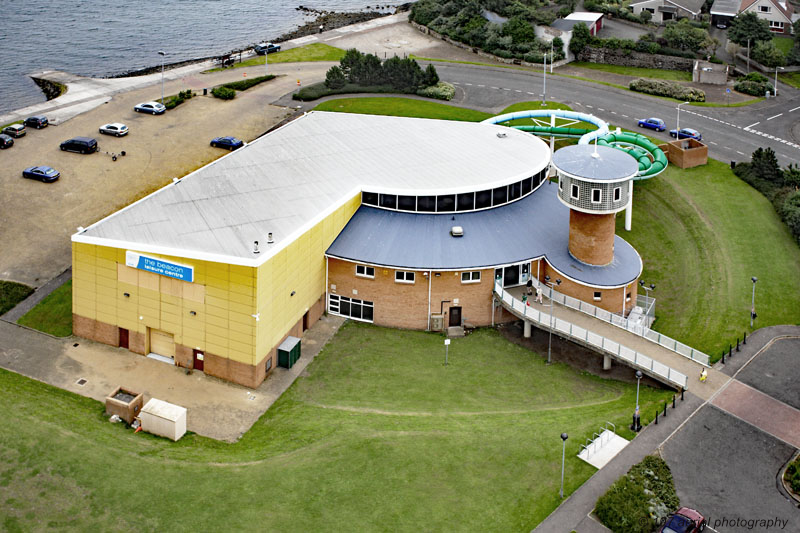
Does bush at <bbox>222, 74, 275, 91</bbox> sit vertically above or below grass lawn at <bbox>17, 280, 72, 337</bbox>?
above

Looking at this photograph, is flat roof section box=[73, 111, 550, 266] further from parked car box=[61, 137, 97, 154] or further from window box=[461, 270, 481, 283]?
parked car box=[61, 137, 97, 154]

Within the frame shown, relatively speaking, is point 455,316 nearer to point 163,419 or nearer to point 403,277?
point 403,277

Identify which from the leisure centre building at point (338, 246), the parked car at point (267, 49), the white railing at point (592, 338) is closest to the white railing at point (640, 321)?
the leisure centre building at point (338, 246)

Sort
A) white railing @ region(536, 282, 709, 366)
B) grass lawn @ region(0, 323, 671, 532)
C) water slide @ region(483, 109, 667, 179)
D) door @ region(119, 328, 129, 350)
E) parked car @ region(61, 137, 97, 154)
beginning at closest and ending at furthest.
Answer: grass lawn @ region(0, 323, 671, 532) < white railing @ region(536, 282, 709, 366) < door @ region(119, 328, 129, 350) < water slide @ region(483, 109, 667, 179) < parked car @ region(61, 137, 97, 154)

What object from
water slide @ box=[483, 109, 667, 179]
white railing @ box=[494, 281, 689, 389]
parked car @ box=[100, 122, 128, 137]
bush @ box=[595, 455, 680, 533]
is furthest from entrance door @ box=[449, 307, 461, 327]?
parked car @ box=[100, 122, 128, 137]


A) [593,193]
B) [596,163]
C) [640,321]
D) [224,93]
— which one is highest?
[224,93]

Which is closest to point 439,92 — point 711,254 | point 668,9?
point 711,254

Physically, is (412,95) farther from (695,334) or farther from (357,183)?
(695,334)
